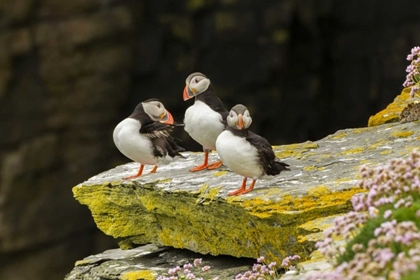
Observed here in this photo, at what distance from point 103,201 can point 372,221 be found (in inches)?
182

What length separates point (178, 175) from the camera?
855 centimetres

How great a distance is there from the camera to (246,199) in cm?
718

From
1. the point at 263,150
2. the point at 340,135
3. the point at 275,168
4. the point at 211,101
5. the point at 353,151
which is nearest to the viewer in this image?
the point at 263,150

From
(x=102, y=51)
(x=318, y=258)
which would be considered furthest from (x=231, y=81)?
(x=318, y=258)

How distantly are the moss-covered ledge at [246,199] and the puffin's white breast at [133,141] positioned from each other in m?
0.27

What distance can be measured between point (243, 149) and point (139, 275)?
6.48 ft

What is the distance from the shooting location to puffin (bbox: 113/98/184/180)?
8320mm

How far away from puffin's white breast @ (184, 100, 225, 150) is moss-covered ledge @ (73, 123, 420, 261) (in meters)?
0.37

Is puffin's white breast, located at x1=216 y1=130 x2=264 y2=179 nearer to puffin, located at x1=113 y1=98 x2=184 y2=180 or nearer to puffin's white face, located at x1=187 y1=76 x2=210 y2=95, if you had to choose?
puffin's white face, located at x1=187 y1=76 x2=210 y2=95

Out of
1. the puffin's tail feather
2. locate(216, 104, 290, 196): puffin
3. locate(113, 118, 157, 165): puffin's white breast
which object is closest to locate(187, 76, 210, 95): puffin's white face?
locate(113, 118, 157, 165): puffin's white breast

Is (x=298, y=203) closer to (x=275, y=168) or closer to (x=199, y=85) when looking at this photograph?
(x=275, y=168)

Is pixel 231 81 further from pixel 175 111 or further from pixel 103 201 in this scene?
pixel 103 201

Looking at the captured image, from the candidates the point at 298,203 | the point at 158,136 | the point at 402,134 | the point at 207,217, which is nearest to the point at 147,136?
the point at 158,136

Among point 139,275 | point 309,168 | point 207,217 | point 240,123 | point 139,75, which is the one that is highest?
point 139,75
